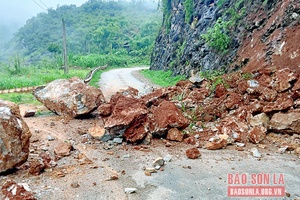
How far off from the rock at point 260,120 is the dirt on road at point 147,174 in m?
0.34

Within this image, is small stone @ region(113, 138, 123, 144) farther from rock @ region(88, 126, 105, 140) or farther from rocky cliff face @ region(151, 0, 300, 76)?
rocky cliff face @ region(151, 0, 300, 76)

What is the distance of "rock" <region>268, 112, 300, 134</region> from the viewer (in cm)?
538

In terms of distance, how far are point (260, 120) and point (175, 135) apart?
1864 millimetres

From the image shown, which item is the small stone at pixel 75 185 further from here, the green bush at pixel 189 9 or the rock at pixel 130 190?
the green bush at pixel 189 9

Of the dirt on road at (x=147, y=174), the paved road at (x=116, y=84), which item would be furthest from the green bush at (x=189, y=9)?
the dirt on road at (x=147, y=174)

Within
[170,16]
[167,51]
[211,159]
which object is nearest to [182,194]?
[211,159]

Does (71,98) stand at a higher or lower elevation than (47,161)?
higher

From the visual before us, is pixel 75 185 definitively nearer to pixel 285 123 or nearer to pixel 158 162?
pixel 158 162

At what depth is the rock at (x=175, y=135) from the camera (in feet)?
18.9

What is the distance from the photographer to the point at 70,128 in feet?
22.1

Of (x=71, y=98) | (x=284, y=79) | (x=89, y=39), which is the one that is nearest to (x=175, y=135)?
(x=284, y=79)

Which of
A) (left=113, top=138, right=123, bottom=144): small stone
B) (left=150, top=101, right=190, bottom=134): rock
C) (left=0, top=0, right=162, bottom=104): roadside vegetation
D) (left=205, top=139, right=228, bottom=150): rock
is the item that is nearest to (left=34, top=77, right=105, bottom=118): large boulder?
(left=113, top=138, right=123, bottom=144): small stone

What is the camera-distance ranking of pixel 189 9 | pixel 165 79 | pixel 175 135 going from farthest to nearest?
1. pixel 189 9
2. pixel 165 79
3. pixel 175 135

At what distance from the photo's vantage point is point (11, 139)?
4211 millimetres
